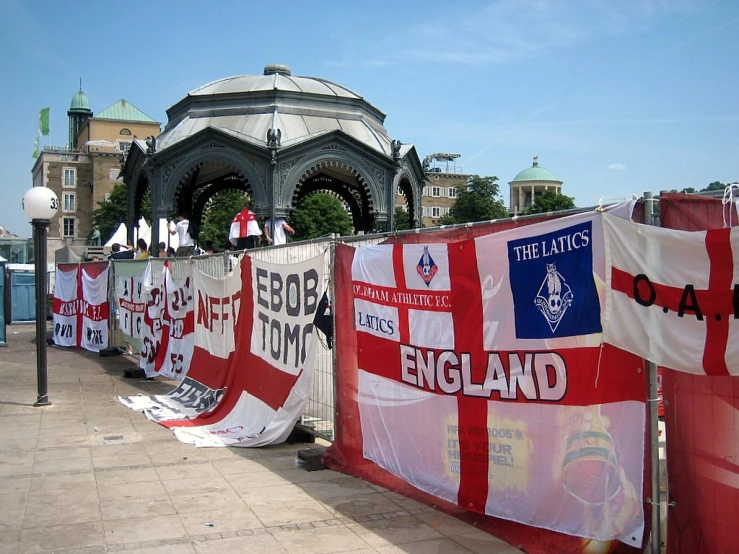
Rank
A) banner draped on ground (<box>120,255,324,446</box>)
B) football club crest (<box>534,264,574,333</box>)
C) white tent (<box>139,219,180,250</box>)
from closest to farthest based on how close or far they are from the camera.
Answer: football club crest (<box>534,264,574,333</box>) → banner draped on ground (<box>120,255,324,446</box>) → white tent (<box>139,219,180,250</box>)

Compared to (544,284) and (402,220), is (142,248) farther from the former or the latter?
(402,220)

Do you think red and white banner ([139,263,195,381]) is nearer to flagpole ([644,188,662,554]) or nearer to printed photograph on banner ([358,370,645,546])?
printed photograph on banner ([358,370,645,546])

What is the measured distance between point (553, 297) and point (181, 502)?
3697 millimetres

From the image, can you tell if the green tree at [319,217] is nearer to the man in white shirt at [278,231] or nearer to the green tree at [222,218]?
the green tree at [222,218]

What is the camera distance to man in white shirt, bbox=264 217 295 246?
1683 centimetres

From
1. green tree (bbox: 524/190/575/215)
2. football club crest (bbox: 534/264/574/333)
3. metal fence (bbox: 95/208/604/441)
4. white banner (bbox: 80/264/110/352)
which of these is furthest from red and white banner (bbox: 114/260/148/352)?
green tree (bbox: 524/190/575/215)

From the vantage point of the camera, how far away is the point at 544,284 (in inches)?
194

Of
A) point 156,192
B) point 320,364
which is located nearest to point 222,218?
point 156,192

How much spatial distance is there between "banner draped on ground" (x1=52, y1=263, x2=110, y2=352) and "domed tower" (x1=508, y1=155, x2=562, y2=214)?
4510 inches

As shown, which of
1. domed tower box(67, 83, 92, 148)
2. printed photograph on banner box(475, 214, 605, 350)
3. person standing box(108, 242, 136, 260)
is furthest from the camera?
domed tower box(67, 83, 92, 148)

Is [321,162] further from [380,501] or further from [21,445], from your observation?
[380,501]

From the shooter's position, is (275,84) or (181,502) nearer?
(181,502)

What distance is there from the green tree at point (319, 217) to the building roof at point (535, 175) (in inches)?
2599

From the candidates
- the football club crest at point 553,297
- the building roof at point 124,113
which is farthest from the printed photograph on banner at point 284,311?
the building roof at point 124,113
